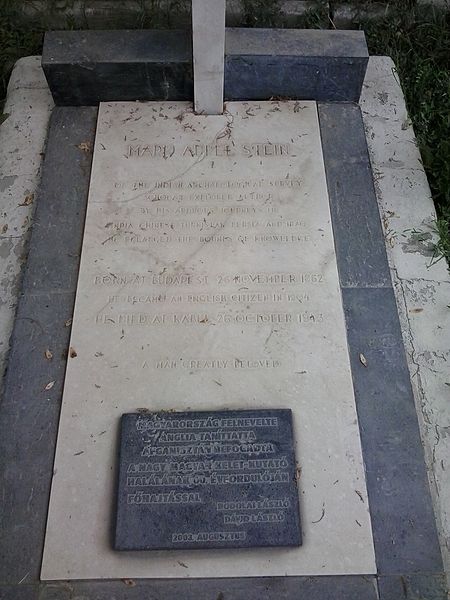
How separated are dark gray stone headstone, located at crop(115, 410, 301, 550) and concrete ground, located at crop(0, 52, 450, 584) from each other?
0.60m

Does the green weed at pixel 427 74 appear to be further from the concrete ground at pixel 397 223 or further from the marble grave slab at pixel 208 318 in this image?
the marble grave slab at pixel 208 318

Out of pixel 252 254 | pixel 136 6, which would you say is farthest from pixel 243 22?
pixel 252 254

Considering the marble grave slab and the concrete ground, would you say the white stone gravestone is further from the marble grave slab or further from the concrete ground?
the concrete ground

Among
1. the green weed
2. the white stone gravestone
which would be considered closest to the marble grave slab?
the white stone gravestone

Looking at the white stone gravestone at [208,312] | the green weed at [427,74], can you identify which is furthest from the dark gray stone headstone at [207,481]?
the green weed at [427,74]

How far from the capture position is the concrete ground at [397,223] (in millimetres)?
2549

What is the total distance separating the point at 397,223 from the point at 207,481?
1530 millimetres

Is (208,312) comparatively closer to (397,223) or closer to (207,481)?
(207,481)

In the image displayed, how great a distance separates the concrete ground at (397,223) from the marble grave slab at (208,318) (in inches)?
12.2

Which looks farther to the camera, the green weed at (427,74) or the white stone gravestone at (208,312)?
the green weed at (427,74)

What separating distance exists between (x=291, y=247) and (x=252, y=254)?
18cm

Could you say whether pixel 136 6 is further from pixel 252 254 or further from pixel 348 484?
pixel 348 484

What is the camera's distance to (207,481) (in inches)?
91.7

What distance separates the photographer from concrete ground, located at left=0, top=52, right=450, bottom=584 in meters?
2.55
